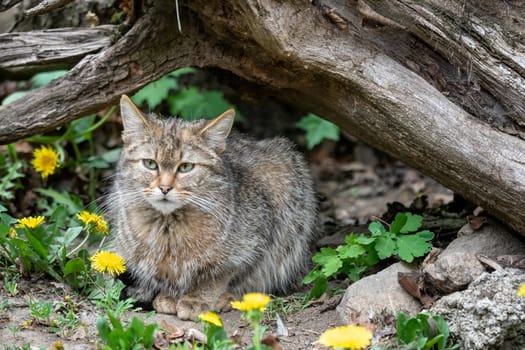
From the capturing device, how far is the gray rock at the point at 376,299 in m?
4.66

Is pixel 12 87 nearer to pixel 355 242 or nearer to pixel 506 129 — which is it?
pixel 355 242

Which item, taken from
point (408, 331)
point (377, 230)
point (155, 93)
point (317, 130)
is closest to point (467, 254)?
point (377, 230)

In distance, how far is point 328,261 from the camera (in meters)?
5.09

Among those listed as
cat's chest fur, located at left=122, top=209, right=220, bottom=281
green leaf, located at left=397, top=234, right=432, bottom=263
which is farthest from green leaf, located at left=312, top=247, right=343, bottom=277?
cat's chest fur, located at left=122, top=209, right=220, bottom=281

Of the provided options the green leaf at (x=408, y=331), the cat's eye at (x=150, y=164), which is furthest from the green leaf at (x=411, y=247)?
the cat's eye at (x=150, y=164)

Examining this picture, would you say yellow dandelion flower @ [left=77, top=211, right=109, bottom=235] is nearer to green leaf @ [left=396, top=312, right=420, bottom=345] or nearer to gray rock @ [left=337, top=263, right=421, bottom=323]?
gray rock @ [left=337, top=263, right=421, bottom=323]

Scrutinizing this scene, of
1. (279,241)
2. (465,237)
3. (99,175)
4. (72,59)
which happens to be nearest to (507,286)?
(465,237)

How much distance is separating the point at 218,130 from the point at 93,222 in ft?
3.48

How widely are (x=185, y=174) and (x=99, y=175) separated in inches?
103

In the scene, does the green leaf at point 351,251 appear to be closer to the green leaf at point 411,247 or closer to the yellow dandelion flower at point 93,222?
the green leaf at point 411,247

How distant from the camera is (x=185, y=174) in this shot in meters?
4.89

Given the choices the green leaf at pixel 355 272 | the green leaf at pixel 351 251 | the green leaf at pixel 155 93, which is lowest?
the green leaf at pixel 355 272

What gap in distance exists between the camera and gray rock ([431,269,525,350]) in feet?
13.1

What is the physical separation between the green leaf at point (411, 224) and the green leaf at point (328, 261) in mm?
484
